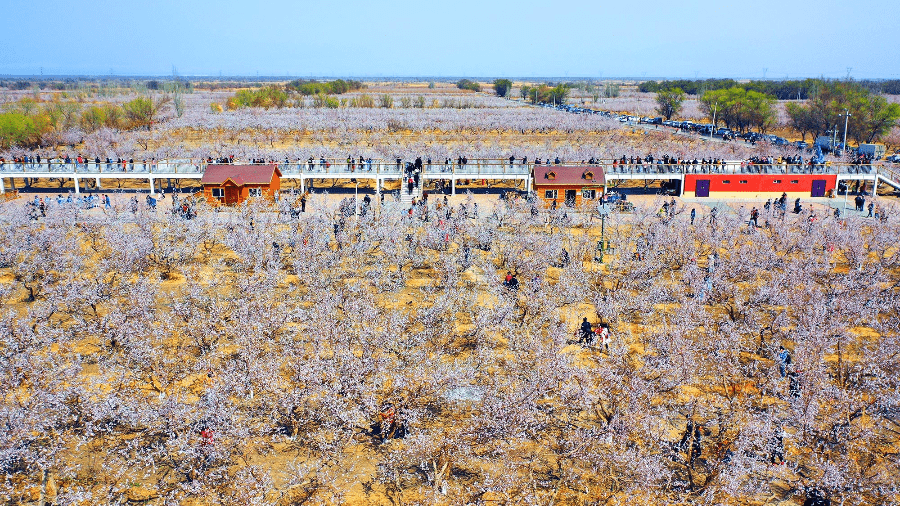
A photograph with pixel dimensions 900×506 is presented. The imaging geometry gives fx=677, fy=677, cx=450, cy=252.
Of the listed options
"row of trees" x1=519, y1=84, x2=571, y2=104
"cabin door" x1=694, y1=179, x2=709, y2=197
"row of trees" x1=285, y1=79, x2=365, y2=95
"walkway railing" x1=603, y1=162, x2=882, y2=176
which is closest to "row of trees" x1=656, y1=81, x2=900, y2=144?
"walkway railing" x1=603, y1=162, x2=882, y2=176

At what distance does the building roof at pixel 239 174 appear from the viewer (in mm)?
41438

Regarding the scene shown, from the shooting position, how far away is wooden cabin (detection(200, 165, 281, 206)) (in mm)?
41344

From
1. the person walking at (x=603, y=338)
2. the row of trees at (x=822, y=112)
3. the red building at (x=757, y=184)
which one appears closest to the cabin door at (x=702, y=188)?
the red building at (x=757, y=184)

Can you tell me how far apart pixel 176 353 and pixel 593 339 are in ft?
40.1

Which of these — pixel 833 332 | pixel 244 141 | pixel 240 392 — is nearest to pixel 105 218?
pixel 240 392

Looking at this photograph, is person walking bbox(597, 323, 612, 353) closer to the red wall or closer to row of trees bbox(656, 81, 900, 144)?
the red wall

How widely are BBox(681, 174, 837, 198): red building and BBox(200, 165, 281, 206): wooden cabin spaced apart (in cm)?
2838

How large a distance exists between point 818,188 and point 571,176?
18.7 m

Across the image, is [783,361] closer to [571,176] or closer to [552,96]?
[571,176]

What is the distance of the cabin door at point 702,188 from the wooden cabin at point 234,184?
94.5 feet

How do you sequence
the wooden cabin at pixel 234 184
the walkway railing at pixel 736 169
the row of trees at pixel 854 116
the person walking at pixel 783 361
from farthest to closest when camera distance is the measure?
the row of trees at pixel 854 116 < the walkway railing at pixel 736 169 < the wooden cabin at pixel 234 184 < the person walking at pixel 783 361

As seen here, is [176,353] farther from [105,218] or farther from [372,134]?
[372,134]

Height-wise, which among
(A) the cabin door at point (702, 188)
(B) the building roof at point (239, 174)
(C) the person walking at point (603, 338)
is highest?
(B) the building roof at point (239, 174)

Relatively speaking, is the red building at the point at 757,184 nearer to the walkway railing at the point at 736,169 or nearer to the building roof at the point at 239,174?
the walkway railing at the point at 736,169
